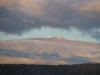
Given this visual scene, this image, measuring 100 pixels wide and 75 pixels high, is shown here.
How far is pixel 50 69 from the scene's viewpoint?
14775cm

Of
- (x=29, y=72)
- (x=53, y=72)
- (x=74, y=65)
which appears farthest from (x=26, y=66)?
(x=74, y=65)

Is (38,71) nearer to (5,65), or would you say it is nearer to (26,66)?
(26,66)

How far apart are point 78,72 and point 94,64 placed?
1041 cm

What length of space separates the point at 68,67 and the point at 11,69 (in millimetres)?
29924

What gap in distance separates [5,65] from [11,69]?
Result: 4339mm

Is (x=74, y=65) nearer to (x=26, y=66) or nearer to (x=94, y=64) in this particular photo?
(x=94, y=64)

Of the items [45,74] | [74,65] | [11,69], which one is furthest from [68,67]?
[11,69]

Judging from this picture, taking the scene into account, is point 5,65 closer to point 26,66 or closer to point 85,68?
point 26,66

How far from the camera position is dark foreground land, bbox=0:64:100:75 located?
14350cm

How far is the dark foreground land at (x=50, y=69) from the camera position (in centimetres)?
14350

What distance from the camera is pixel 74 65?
151 m

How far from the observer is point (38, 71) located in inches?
5723

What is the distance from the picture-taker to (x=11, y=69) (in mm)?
144000

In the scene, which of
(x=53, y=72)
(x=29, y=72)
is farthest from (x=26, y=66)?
(x=53, y=72)
